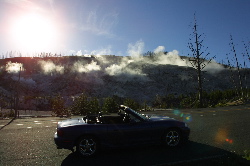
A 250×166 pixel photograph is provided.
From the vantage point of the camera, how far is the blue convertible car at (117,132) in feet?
18.3

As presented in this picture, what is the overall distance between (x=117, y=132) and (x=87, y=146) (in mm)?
835

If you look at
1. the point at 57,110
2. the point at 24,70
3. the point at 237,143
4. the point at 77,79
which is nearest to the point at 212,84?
the point at 77,79

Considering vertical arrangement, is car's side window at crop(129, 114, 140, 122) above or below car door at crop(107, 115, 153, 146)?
above

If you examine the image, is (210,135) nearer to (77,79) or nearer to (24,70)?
(77,79)

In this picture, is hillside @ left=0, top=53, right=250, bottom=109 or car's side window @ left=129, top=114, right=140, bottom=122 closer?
car's side window @ left=129, top=114, right=140, bottom=122

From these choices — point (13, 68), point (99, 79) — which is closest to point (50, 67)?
point (13, 68)

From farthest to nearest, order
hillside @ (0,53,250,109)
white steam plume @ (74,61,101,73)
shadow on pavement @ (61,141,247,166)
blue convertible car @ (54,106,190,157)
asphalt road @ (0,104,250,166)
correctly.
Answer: white steam plume @ (74,61,101,73) < hillside @ (0,53,250,109) < blue convertible car @ (54,106,190,157) < asphalt road @ (0,104,250,166) < shadow on pavement @ (61,141,247,166)

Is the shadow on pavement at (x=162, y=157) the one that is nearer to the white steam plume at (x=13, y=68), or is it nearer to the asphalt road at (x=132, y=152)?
the asphalt road at (x=132, y=152)

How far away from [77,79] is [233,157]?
306 ft

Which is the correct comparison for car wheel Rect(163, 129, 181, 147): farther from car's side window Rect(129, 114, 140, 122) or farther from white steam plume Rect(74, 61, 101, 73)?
white steam plume Rect(74, 61, 101, 73)

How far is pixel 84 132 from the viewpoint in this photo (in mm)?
5574

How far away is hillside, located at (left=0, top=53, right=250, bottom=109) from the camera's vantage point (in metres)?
84.6

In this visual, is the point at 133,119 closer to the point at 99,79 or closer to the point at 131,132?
the point at 131,132

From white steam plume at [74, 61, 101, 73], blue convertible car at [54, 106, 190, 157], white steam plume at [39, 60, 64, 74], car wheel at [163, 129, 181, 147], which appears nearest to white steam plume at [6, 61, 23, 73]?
white steam plume at [39, 60, 64, 74]
